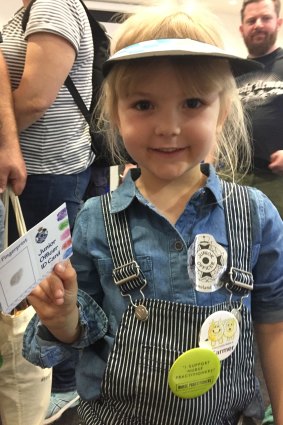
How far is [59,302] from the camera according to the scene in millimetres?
651

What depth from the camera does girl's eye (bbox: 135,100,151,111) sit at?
28.4 inches

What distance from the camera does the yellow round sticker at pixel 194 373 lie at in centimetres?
71

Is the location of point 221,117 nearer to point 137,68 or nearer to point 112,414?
point 137,68

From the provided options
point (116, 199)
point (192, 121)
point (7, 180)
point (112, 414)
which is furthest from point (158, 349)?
point (7, 180)

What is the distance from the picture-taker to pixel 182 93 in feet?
2.31

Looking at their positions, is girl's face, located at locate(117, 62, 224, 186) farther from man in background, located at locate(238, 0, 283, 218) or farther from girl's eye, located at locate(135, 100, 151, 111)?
man in background, located at locate(238, 0, 283, 218)

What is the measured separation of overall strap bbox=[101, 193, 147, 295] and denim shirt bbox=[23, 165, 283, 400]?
0.04ft

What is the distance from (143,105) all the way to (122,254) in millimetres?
253

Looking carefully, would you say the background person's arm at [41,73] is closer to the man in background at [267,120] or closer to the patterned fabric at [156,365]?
the patterned fabric at [156,365]

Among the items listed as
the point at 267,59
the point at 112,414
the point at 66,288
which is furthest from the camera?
the point at 267,59

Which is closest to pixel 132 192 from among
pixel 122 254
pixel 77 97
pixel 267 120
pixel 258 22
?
pixel 122 254

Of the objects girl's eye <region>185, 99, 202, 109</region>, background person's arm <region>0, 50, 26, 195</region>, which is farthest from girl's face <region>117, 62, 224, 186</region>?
background person's arm <region>0, 50, 26, 195</region>

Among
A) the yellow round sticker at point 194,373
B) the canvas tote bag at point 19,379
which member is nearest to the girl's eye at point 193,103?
the yellow round sticker at point 194,373

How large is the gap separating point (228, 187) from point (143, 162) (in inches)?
6.7
